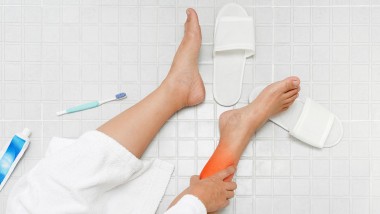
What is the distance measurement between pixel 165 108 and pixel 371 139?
0.61 meters

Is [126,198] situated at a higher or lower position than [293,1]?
lower

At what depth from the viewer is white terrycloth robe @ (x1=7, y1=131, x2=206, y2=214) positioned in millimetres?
1083

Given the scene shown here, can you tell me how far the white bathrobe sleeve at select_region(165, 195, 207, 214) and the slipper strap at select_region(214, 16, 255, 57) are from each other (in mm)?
425

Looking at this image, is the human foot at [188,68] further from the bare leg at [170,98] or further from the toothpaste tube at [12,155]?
the toothpaste tube at [12,155]

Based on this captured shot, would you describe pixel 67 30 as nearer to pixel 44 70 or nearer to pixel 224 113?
pixel 44 70

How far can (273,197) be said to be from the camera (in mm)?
1260

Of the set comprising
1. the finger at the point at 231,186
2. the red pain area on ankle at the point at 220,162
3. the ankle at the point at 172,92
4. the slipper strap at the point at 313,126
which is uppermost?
the ankle at the point at 172,92

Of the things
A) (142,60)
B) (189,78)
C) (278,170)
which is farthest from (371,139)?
(142,60)

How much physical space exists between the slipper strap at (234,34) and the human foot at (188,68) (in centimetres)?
6

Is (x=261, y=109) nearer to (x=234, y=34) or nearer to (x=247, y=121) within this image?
(x=247, y=121)

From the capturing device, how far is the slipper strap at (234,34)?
1.24m

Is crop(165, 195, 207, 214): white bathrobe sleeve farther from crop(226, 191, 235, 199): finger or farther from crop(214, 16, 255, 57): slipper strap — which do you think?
crop(214, 16, 255, 57): slipper strap

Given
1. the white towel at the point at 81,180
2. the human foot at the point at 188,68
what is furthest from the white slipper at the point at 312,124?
the white towel at the point at 81,180

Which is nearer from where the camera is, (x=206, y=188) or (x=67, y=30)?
(x=206, y=188)
